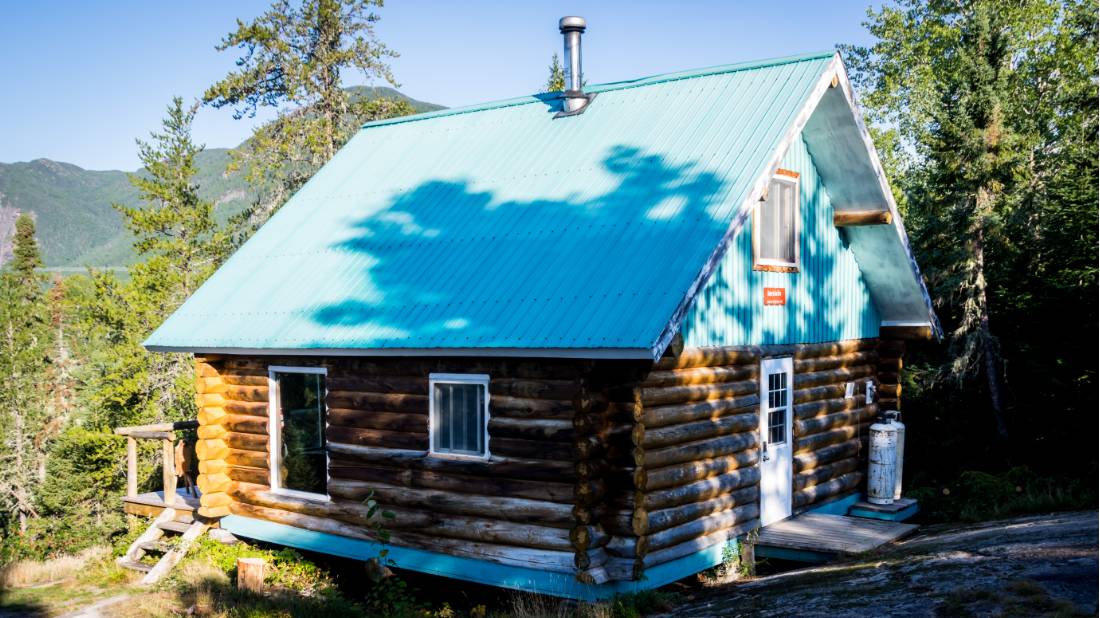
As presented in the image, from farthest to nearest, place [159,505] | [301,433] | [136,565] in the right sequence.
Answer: [301,433], [159,505], [136,565]

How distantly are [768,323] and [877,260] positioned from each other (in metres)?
3.46

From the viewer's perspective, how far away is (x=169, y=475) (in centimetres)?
1702

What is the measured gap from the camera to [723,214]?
12.4 m

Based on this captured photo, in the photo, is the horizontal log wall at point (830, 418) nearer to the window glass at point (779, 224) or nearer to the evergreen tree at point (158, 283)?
the window glass at point (779, 224)

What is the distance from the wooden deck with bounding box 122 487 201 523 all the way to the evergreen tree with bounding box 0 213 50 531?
30.6m

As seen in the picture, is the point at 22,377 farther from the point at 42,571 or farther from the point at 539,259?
the point at 539,259

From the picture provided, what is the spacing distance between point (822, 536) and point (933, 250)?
1096 centimetres

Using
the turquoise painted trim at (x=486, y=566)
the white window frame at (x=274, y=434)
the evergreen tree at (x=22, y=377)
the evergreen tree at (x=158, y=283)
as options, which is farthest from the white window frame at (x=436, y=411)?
the evergreen tree at (x=22, y=377)

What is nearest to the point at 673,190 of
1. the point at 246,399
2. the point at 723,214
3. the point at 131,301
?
the point at 723,214

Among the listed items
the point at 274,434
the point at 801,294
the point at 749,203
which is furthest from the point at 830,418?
the point at 274,434

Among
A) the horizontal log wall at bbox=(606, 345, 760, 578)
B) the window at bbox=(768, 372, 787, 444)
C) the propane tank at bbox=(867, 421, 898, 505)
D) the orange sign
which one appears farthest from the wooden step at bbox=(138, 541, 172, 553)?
the propane tank at bbox=(867, 421, 898, 505)

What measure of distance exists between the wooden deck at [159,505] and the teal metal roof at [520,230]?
9.84ft

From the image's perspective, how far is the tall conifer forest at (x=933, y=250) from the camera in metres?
19.5

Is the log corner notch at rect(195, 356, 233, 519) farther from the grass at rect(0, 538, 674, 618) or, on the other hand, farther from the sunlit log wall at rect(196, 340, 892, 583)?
the grass at rect(0, 538, 674, 618)
